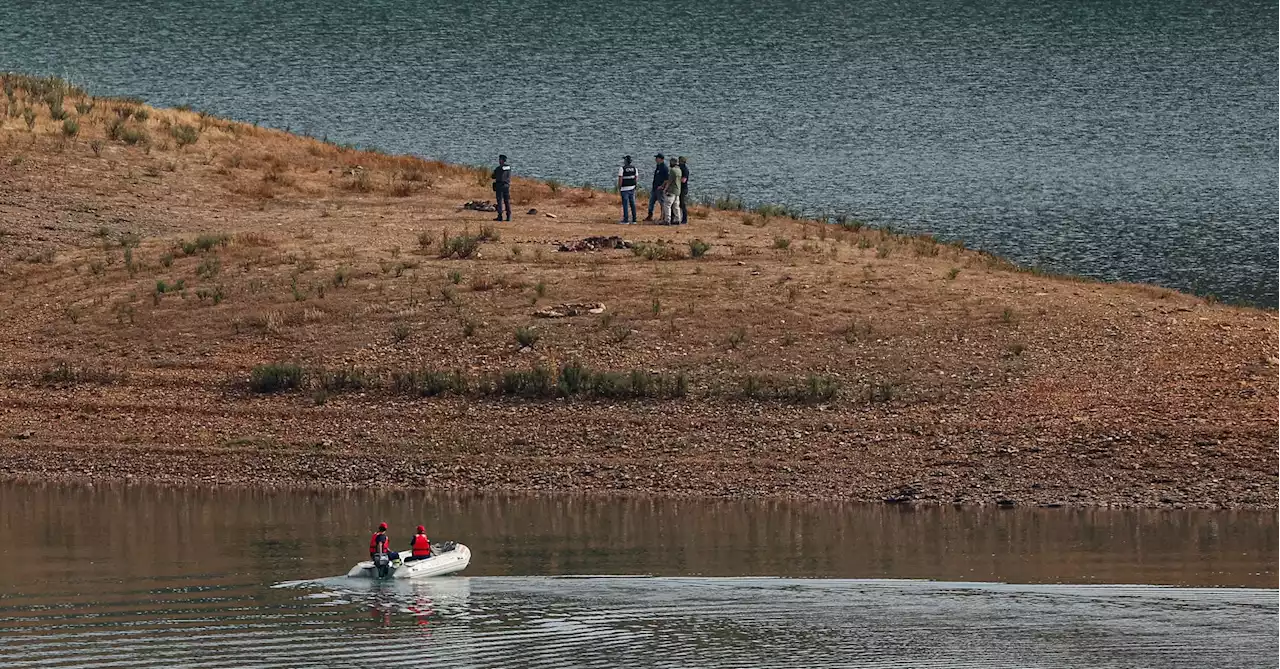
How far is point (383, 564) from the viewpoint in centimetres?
2377

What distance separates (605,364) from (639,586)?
12777 mm

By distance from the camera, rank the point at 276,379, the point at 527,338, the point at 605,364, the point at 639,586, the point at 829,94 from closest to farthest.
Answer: the point at 639,586 → the point at 276,379 → the point at 605,364 → the point at 527,338 → the point at 829,94

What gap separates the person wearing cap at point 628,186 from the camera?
4541 centimetres

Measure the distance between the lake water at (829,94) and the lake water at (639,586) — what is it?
19.3 m

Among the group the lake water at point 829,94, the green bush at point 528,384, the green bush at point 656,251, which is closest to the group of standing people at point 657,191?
the green bush at point 656,251

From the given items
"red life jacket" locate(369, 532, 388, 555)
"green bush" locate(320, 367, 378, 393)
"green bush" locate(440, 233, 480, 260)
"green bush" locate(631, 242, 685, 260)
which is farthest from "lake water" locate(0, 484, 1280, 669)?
"green bush" locate(631, 242, 685, 260)

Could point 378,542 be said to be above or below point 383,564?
above

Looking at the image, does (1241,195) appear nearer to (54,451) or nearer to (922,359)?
(922,359)

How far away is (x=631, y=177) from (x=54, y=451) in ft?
54.4

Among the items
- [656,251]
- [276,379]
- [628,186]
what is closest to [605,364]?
[276,379]

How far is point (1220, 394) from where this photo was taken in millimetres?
32562

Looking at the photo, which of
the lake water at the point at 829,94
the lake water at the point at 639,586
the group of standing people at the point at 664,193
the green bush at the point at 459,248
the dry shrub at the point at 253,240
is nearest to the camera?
the lake water at the point at 639,586

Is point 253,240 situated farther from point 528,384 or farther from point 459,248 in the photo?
point 528,384

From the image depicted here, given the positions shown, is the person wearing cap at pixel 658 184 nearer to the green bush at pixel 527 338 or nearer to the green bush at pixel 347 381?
the green bush at pixel 527 338
